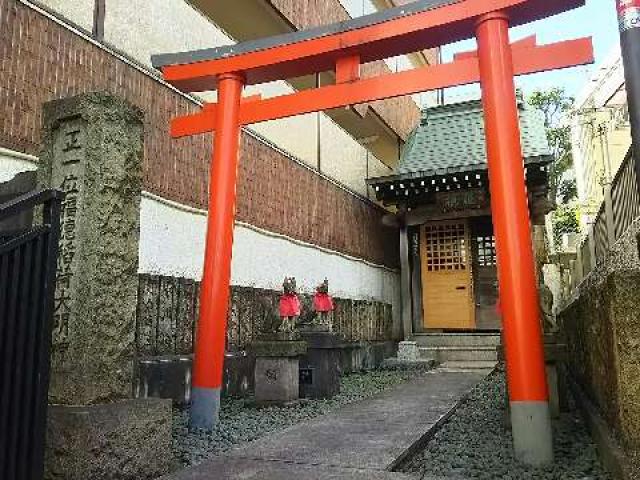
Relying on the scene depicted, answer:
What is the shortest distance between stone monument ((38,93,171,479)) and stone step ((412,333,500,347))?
31.9 feet

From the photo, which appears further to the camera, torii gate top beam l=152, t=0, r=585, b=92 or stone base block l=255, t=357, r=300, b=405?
stone base block l=255, t=357, r=300, b=405

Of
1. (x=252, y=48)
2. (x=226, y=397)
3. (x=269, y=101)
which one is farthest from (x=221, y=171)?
(x=226, y=397)

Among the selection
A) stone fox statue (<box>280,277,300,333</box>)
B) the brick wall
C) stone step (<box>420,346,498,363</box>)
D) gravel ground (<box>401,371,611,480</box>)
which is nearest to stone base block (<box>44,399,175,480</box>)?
gravel ground (<box>401,371,611,480</box>)

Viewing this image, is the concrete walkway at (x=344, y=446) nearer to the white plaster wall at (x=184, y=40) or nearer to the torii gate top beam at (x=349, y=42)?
the torii gate top beam at (x=349, y=42)

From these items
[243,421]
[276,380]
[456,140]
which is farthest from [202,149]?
[456,140]

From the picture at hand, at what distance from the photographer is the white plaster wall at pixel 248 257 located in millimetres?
6203

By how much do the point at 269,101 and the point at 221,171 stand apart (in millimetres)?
977

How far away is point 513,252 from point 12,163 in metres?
4.47

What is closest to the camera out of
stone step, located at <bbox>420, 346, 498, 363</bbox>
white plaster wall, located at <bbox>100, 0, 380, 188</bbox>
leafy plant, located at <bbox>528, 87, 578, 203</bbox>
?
white plaster wall, located at <bbox>100, 0, 380, 188</bbox>

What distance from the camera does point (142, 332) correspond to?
18.5 feet

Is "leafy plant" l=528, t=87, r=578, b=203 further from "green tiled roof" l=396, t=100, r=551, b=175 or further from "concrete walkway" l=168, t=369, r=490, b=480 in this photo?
"concrete walkway" l=168, t=369, r=490, b=480

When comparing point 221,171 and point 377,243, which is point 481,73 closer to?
point 221,171

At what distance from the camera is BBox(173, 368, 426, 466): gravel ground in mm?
4098

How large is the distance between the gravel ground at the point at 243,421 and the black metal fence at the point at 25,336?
57.1 inches
